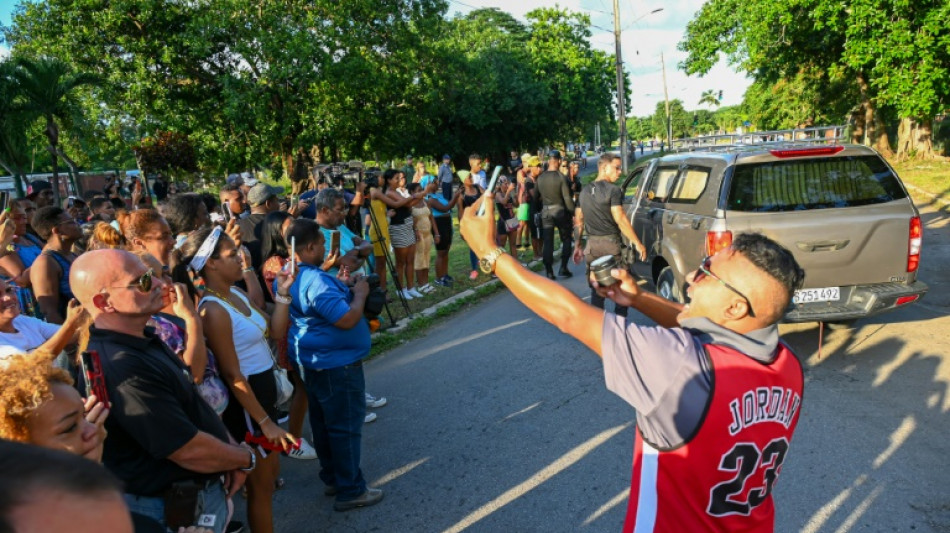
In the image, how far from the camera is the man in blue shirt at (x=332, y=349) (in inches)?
142

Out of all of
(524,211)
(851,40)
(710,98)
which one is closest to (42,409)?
(524,211)

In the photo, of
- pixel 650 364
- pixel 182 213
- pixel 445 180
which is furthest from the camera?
pixel 445 180

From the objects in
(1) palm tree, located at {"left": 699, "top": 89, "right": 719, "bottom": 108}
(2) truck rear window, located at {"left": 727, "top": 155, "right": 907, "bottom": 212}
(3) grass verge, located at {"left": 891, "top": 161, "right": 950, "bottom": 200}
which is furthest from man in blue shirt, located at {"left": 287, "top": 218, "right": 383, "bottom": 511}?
(1) palm tree, located at {"left": 699, "top": 89, "right": 719, "bottom": 108}

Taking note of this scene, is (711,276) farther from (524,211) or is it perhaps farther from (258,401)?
(524,211)

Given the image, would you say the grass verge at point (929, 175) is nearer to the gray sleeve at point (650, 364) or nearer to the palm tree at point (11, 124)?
the gray sleeve at point (650, 364)

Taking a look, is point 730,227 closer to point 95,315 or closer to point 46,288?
point 95,315

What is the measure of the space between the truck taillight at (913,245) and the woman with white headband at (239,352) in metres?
5.55

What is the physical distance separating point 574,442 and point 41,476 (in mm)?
4037

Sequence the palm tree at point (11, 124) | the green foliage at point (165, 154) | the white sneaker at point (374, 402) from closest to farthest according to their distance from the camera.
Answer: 1. the white sneaker at point (374, 402)
2. the palm tree at point (11, 124)
3. the green foliage at point (165, 154)

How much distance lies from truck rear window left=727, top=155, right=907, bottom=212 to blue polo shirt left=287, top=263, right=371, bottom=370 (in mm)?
3734

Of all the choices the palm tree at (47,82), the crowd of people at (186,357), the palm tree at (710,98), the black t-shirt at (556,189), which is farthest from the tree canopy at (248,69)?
the palm tree at (710,98)

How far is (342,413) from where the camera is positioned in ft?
12.1

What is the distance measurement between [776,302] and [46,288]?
4.85 metres

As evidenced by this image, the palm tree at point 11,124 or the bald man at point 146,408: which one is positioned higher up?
the palm tree at point 11,124
